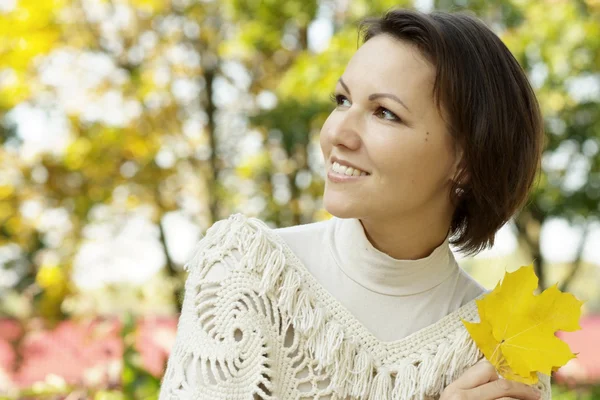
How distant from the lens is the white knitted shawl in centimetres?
162

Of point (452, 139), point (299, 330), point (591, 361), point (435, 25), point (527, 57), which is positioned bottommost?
point (591, 361)

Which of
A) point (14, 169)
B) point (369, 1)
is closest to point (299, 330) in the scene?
point (369, 1)

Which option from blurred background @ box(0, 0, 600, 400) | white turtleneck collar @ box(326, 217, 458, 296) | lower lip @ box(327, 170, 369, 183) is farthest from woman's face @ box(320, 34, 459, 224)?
blurred background @ box(0, 0, 600, 400)

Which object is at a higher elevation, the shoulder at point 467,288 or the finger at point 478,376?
the finger at point 478,376

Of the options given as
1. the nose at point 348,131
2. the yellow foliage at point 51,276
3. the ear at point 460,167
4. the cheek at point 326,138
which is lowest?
the yellow foliage at point 51,276

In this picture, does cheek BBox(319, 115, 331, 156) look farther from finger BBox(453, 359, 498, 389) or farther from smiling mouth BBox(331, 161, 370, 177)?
finger BBox(453, 359, 498, 389)

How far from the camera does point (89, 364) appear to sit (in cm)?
448

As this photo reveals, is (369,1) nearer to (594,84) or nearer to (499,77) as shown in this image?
(594,84)

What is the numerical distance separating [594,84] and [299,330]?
13.6 feet

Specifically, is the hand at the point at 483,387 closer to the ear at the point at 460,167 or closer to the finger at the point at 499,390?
the finger at the point at 499,390

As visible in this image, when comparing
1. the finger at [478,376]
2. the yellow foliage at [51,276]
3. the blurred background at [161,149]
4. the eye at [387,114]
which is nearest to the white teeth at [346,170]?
the eye at [387,114]

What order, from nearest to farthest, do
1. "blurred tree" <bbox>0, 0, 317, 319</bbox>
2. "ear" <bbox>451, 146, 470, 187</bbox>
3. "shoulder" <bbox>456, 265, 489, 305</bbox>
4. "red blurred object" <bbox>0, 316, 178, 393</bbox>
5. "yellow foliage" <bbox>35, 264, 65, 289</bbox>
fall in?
"ear" <bbox>451, 146, 470, 187</bbox> < "shoulder" <bbox>456, 265, 489, 305</bbox> < "red blurred object" <bbox>0, 316, 178, 393</bbox> < "yellow foliage" <bbox>35, 264, 65, 289</bbox> < "blurred tree" <bbox>0, 0, 317, 319</bbox>

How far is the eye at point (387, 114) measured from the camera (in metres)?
1.65

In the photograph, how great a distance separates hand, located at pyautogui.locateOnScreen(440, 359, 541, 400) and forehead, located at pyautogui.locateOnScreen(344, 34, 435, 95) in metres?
0.61
